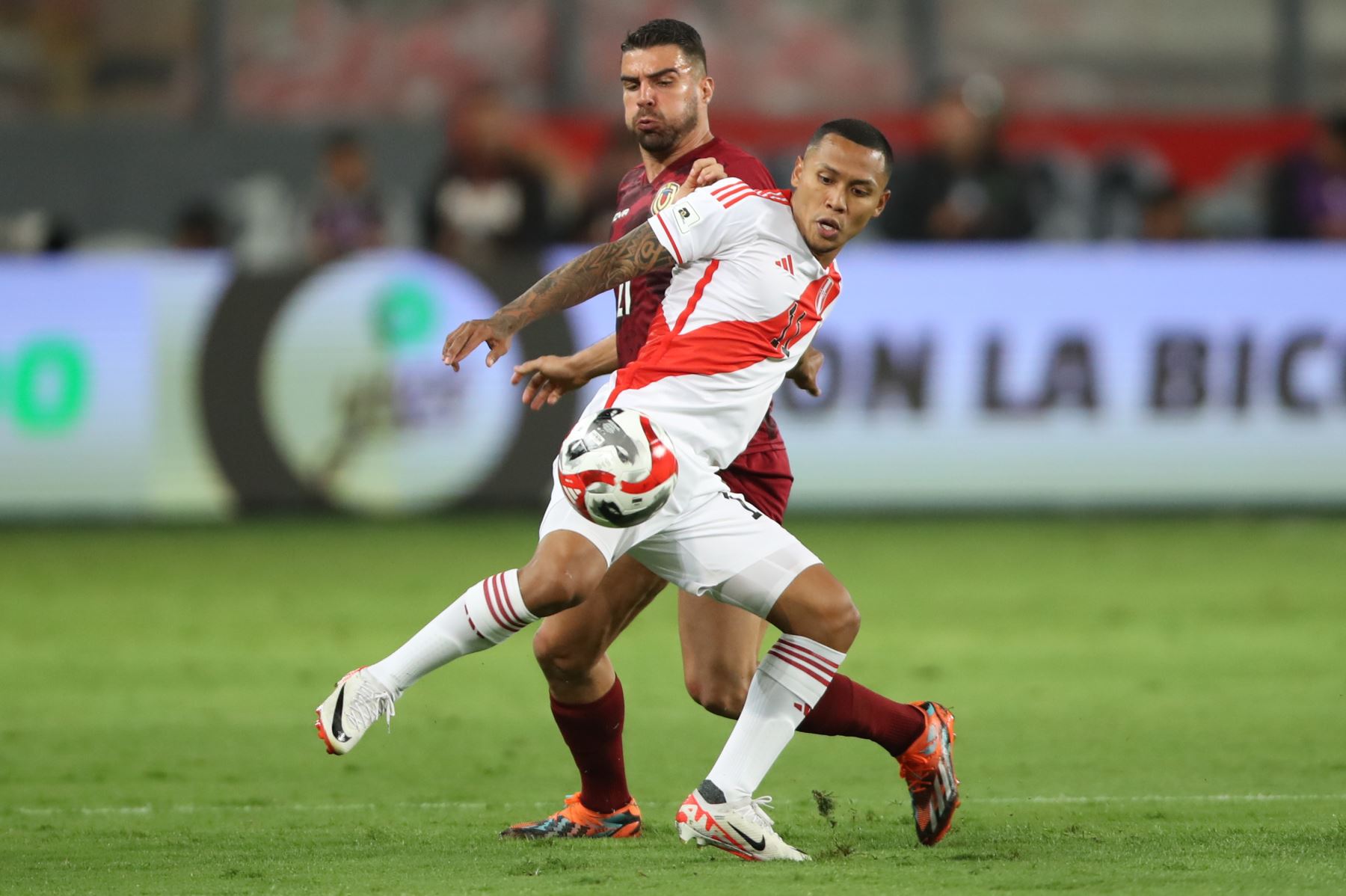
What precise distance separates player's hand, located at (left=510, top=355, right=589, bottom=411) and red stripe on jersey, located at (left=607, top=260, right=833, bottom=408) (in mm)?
239

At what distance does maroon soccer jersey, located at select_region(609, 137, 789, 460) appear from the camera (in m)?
5.46

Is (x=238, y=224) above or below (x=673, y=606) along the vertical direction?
above

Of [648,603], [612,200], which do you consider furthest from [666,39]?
[612,200]

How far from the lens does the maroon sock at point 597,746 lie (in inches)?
217

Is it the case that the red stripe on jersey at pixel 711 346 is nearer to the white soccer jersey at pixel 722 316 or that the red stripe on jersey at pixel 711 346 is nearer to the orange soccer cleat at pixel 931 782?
the white soccer jersey at pixel 722 316

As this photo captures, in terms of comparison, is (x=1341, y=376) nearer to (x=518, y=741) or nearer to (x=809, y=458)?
(x=809, y=458)

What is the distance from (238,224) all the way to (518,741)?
11.5 metres

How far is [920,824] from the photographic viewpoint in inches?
207

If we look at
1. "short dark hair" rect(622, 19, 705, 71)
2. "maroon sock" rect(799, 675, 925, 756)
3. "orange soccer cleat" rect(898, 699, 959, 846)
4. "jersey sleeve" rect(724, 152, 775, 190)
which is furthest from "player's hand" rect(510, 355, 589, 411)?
"orange soccer cleat" rect(898, 699, 959, 846)

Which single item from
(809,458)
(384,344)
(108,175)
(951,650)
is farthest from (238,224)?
(951,650)

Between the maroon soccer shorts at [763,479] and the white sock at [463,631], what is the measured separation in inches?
32.6

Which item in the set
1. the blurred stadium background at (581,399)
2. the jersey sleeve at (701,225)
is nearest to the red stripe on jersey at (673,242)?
the jersey sleeve at (701,225)

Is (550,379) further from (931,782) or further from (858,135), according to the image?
(931,782)

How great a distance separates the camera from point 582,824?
548 centimetres
